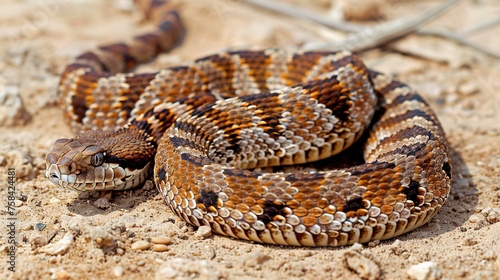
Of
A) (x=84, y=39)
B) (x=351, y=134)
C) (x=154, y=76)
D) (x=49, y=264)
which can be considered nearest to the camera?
(x=49, y=264)

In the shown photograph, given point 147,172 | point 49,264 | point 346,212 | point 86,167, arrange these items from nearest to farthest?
point 49,264
point 346,212
point 86,167
point 147,172

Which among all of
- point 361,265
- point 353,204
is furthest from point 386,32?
point 361,265

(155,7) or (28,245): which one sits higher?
(155,7)

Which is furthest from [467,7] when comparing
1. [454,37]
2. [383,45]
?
[383,45]

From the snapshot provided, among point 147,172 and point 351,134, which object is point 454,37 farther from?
point 147,172

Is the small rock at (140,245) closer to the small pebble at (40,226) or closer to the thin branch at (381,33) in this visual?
the small pebble at (40,226)

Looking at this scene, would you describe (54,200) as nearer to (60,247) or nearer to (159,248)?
(60,247)

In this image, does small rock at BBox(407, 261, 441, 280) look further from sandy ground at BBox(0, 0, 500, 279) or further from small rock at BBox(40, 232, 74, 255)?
small rock at BBox(40, 232, 74, 255)

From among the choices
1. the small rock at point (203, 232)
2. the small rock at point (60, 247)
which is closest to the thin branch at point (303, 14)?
the small rock at point (203, 232)
